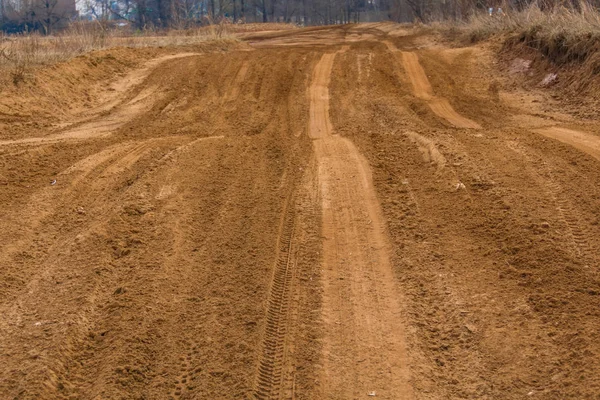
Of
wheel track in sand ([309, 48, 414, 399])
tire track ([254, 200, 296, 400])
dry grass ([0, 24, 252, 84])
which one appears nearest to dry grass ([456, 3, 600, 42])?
wheel track in sand ([309, 48, 414, 399])

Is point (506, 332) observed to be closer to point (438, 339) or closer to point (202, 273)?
point (438, 339)

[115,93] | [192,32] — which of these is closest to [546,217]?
[115,93]

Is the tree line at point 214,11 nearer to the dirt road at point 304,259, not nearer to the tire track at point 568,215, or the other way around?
the dirt road at point 304,259

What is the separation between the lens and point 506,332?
461 centimetres

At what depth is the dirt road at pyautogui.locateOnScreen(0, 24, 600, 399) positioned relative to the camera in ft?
14.1

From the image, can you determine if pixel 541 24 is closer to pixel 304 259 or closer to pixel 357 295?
pixel 304 259

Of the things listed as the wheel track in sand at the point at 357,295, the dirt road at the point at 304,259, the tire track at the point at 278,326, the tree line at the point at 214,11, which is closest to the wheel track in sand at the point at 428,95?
the dirt road at the point at 304,259

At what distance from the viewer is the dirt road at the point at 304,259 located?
14.1 feet

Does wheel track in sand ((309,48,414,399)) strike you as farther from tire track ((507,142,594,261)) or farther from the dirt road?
tire track ((507,142,594,261))

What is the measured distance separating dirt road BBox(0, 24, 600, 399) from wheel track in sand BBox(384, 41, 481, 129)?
0.18m

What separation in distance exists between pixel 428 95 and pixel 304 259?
8344 mm

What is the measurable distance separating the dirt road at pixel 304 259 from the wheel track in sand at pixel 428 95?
7.2 inches

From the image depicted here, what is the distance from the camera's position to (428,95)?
43.7ft

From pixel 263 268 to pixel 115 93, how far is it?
1058 centimetres
